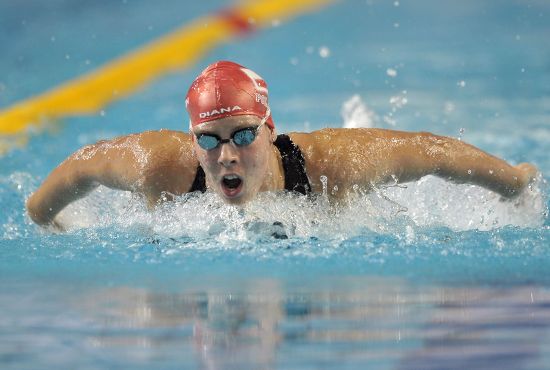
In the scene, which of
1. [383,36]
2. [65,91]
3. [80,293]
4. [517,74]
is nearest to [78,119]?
[65,91]

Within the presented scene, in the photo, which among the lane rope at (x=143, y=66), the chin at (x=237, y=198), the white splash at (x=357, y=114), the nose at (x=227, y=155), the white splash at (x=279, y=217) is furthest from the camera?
the lane rope at (x=143, y=66)

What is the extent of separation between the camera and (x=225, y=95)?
3.17 meters

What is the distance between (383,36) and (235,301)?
6.22 meters

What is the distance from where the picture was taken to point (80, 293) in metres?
2.54

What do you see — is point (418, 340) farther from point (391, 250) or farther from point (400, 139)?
point (400, 139)

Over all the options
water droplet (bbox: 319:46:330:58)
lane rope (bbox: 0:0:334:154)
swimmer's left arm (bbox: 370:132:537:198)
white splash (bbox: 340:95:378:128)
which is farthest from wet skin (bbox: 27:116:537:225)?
water droplet (bbox: 319:46:330:58)

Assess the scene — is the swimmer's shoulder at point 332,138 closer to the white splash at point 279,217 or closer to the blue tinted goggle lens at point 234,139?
the white splash at point 279,217

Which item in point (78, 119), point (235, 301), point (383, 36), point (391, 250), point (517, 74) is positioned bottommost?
point (235, 301)

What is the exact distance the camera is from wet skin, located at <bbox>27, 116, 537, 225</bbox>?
3.24 m

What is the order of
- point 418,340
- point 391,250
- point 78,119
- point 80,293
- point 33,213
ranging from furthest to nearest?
point 78,119 < point 33,213 < point 391,250 < point 80,293 < point 418,340

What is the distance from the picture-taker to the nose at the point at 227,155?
3.11 meters

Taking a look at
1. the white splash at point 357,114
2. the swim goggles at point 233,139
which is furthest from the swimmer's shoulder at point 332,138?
the white splash at point 357,114

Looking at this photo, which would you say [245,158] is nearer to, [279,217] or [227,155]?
[227,155]

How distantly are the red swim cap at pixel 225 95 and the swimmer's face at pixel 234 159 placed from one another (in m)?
0.03
